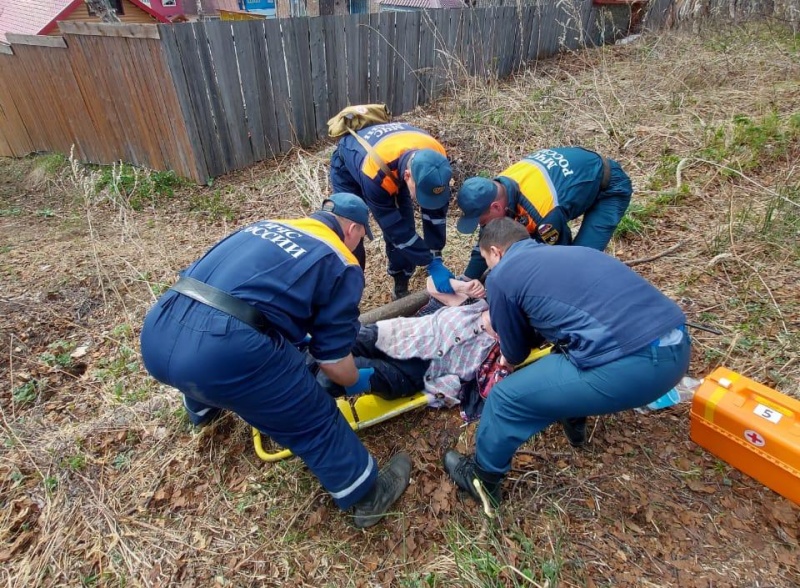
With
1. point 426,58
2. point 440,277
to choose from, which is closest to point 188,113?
point 426,58

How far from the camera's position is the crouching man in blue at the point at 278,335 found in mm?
1898

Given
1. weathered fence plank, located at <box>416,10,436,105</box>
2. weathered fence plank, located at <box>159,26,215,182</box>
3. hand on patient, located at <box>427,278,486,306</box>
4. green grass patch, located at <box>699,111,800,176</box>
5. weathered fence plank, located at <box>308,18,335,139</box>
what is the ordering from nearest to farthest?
hand on patient, located at <box>427,278,486,306</box>
green grass patch, located at <box>699,111,800,176</box>
weathered fence plank, located at <box>159,26,215,182</box>
weathered fence plank, located at <box>308,18,335,139</box>
weathered fence plank, located at <box>416,10,436,105</box>

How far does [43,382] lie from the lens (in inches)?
135

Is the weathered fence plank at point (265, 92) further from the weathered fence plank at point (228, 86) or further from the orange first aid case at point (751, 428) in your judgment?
the orange first aid case at point (751, 428)

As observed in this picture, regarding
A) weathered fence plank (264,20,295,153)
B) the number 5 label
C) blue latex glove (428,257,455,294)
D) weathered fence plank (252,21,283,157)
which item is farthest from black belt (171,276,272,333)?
weathered fence plank (264,20,295,153)

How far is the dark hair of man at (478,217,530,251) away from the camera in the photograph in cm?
226

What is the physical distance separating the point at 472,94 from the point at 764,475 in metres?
6.23

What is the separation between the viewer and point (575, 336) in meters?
1.96

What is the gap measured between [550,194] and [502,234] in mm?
860

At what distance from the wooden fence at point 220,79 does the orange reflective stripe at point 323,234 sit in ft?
15.9

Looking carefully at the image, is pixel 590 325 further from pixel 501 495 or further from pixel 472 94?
pixel 472 94

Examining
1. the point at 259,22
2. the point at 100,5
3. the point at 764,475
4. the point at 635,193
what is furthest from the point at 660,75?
the point at 100,5

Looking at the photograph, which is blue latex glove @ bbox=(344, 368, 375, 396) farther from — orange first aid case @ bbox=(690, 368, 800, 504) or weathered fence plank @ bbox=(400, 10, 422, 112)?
weathered fence plank @ bbox=(400, 10, 422, 112)

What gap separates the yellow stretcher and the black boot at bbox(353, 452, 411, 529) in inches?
11.5
